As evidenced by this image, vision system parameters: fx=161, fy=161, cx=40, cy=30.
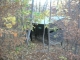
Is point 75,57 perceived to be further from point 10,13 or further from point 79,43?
point 10,13

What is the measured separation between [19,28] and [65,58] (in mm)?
3172

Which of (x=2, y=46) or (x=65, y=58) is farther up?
(x=2, y=46)

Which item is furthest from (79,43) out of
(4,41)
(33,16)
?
(33,16)

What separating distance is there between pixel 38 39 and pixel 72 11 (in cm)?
996

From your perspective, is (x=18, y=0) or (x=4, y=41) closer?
(x=18, y=0)

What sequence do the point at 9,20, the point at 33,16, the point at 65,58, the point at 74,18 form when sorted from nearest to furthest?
the point at 9,20 < the point at 74,18 < the point at 65,58 < the point at 33,16

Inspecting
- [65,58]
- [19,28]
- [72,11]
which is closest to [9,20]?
[19,28]

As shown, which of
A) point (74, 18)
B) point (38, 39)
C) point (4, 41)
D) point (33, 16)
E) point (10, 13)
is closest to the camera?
point (10, 13)

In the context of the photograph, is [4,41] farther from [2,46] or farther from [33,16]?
[33,16]

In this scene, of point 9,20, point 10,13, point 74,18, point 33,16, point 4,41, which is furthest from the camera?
point 33,16

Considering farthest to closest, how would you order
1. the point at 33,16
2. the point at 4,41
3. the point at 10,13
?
the point at 33,16, the point at 4,41, the point at 10,13

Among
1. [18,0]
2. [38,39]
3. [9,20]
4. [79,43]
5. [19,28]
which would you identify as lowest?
[38,39]

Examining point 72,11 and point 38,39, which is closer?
point 72,11

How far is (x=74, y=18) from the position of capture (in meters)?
8.45
